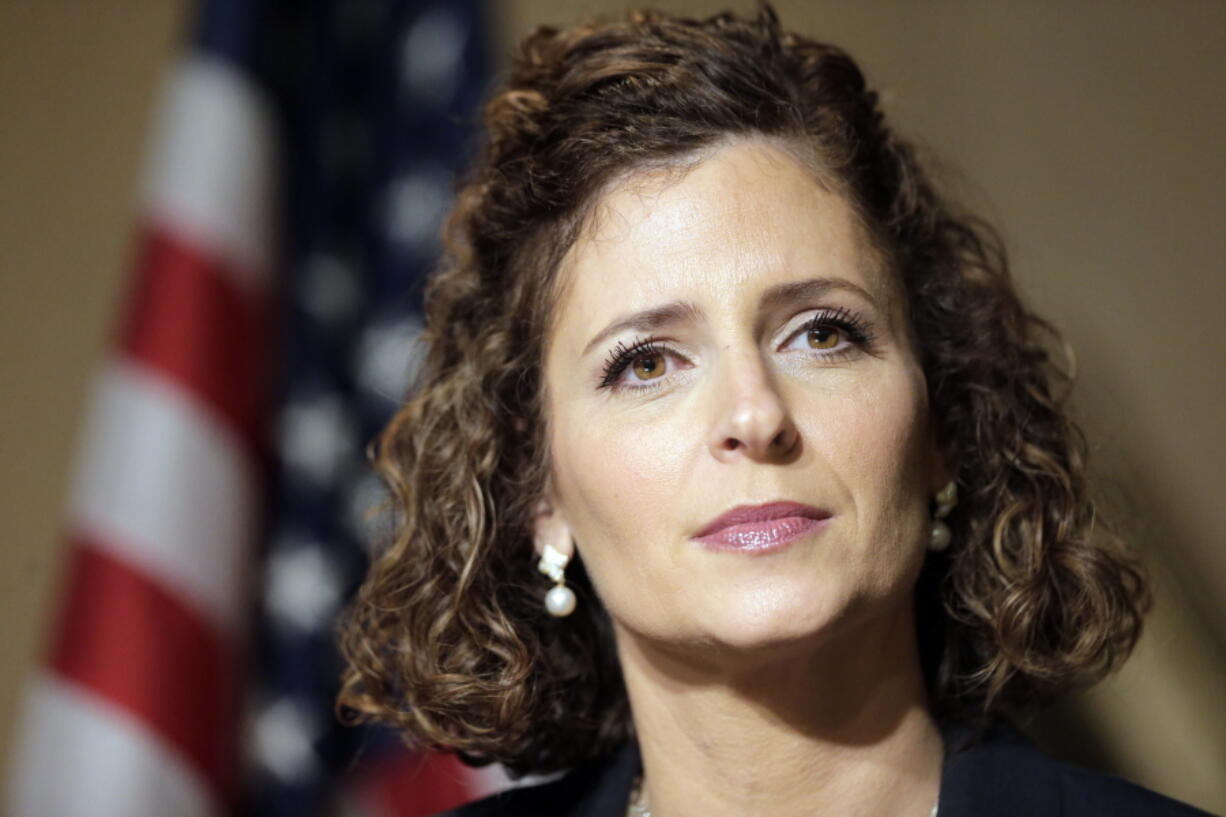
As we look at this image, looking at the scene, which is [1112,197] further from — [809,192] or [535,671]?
[535,671]

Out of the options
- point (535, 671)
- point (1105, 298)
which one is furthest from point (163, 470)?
point (1105, 298)

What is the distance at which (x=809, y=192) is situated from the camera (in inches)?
56.8

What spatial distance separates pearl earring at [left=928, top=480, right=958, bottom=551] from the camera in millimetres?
1527

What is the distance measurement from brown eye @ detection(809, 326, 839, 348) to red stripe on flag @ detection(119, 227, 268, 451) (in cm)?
133

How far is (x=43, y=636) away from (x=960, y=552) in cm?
189

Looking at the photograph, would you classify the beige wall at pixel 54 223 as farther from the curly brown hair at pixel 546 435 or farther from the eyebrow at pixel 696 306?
the eyebrow at pixel 696 306

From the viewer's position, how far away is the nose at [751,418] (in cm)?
124

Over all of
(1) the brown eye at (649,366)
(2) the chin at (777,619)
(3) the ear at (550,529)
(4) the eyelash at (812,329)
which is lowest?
(3) the ear at (550,529)

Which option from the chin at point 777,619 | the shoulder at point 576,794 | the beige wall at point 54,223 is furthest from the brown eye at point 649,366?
the beige wall at point 54,223

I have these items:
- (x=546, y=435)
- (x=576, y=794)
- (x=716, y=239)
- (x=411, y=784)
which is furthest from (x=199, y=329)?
(x=716, y=239)

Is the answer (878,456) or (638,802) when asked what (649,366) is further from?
(638,802)

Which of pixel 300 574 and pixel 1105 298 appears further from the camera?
pixel 300 574

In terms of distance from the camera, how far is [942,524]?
5.06ft

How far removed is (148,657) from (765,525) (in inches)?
54.1
